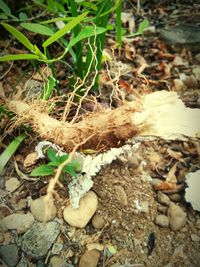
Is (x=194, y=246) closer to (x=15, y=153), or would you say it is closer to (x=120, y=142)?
(x=120, y=142)

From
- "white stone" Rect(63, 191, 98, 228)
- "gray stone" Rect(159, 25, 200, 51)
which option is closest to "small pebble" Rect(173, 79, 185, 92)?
"gray stone" Rect(159, 25, 200, 51)

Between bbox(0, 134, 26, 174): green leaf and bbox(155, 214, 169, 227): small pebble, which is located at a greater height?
bbox(0, 134, 26, 174): green leaf

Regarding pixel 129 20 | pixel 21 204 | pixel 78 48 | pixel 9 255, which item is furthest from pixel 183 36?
pixel 9 255

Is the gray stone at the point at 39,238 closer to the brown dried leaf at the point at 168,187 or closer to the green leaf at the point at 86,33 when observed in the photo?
the brown dried leaf at the point at 168,187

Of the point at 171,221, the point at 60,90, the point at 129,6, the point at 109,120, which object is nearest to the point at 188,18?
the point at 129,6

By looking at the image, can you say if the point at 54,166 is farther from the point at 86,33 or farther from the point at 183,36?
the point at 183,36

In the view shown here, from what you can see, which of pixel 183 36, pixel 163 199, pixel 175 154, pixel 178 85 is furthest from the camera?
pixel 183 36

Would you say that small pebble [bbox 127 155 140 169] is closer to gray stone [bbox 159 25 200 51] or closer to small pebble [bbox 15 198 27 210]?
small pebble [bbox 15 198 27 210]
